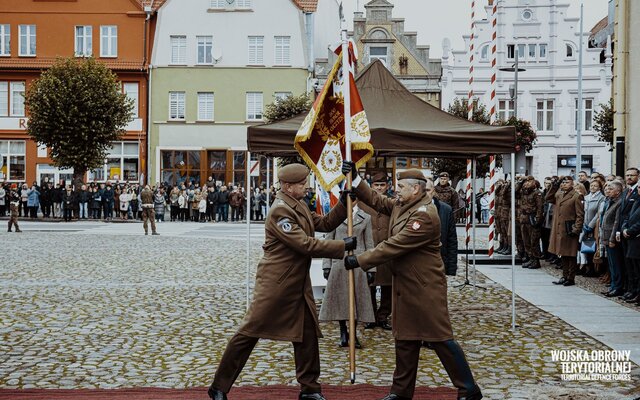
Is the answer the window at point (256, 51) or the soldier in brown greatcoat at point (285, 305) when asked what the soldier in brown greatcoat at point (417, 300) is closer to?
the soldier in brown greatcoat at point (285, 305)

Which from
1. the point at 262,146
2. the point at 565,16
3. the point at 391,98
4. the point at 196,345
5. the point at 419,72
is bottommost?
the point at 196,345

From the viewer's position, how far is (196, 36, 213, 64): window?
50.2 m

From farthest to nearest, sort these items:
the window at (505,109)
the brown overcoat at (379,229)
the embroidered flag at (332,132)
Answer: the window at (505,109) < the brown overcoat at (379,229) < the embroidered flag at (332,132)

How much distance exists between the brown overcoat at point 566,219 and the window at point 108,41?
39.3m

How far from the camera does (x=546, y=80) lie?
5434cm

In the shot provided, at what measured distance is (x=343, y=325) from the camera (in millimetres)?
9570

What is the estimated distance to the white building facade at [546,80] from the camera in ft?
176

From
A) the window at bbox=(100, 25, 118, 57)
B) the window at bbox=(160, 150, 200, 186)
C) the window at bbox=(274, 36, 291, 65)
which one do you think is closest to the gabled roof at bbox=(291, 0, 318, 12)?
the window at bbox=(274, 36, 291, 65)

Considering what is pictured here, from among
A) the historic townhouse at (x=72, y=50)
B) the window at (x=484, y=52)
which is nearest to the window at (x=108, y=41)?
the historic townhouse at (x=72, y=50)

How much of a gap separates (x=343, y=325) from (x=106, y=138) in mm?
33940

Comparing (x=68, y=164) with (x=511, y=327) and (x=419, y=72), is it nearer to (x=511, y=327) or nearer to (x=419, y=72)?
(x=419, y=72)

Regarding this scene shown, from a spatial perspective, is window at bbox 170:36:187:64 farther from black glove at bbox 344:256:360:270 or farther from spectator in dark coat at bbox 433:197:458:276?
black glove at bbox 344:256:360:270

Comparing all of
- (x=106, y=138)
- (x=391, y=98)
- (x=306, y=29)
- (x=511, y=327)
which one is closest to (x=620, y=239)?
(x=511, y=327)

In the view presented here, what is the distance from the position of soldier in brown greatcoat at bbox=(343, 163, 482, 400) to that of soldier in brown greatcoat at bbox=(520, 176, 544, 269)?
37.3ft
